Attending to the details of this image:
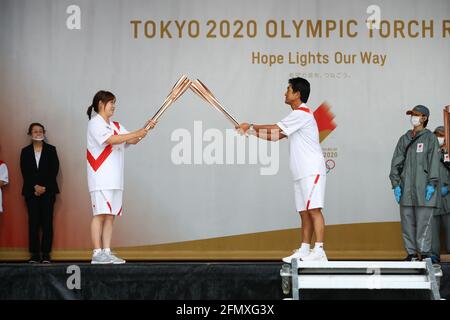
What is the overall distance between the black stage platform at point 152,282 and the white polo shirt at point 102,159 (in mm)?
830

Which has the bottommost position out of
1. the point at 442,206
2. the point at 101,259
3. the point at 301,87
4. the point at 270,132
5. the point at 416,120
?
the point at 101,259

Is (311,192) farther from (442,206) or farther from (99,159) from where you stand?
(442,206)

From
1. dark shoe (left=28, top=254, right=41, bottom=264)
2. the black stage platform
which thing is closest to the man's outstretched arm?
the black stage platform

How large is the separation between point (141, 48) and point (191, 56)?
0.55 m

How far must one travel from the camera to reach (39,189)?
9180mm

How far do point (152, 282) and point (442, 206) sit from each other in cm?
355

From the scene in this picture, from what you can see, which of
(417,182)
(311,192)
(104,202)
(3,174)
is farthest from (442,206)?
(3,174)

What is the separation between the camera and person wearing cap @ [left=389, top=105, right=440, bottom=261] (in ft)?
27.2

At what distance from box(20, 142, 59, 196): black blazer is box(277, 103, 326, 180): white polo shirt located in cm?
286

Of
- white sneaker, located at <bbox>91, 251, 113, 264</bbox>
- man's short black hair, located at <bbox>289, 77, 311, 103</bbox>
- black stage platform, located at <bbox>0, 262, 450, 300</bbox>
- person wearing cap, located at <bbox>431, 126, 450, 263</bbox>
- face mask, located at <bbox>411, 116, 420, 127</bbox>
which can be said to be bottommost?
black stage platform, located at <bbox>0, 262, 450, 300</bbox>

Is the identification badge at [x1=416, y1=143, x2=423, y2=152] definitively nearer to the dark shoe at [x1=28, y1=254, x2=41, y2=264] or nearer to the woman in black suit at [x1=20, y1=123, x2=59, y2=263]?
the woman in black suit at [x1=20, y1=123, x2=59, y2=263]

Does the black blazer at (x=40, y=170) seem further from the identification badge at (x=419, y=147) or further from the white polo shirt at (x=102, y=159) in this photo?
the identification badge at (x=419, y=147)
